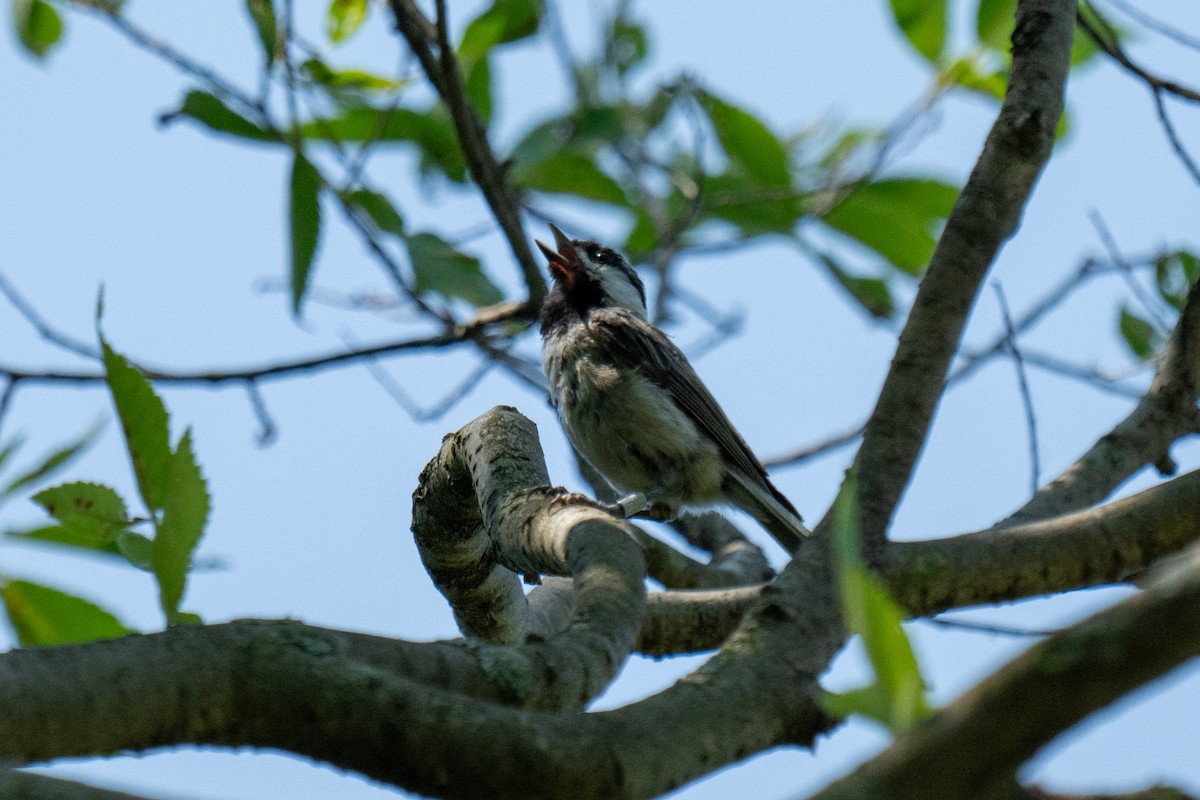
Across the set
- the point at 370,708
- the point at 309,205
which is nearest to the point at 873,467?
the point at 370,708

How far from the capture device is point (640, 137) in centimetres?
704

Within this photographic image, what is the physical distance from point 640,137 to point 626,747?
579cm

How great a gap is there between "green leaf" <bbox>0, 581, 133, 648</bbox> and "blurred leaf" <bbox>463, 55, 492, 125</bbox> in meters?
3.58

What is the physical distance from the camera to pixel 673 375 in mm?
5926

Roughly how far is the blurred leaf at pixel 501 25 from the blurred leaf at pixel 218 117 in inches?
51.3

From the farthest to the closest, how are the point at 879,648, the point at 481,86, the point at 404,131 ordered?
the point at 481,86 → the point at 404,131 → the point at 879,648

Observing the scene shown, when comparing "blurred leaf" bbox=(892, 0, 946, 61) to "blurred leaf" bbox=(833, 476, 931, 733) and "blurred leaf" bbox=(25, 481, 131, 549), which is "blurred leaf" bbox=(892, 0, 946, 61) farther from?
"blurred leaf" bbox=(833, 476, 931, 733)

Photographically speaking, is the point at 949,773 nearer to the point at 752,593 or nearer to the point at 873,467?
the point at 873,467

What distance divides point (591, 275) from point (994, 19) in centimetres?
264

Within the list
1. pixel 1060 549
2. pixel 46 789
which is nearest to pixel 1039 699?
pixel 46 789

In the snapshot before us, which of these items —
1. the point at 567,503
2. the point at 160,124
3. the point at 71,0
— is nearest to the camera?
the point at 567,503

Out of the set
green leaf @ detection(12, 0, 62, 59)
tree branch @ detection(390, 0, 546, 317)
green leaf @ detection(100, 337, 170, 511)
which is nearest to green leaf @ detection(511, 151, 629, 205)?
tree branch @ detection(390, 0, 546, 317)

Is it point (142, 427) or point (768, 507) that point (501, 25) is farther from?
point (142, 427)

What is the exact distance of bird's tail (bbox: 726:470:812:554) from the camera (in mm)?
5641
